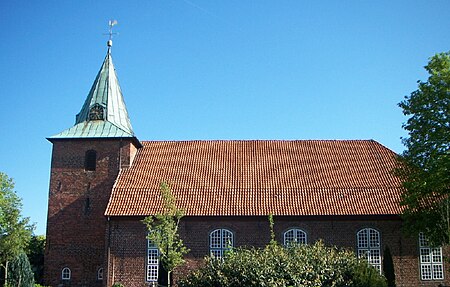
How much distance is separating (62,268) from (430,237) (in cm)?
2035

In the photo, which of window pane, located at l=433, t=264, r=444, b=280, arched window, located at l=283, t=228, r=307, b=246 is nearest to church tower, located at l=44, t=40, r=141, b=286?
arched window, located at l=283, t=228, r=307, b=246

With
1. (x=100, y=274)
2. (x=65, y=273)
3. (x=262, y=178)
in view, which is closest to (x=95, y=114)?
(x=65, y=273)

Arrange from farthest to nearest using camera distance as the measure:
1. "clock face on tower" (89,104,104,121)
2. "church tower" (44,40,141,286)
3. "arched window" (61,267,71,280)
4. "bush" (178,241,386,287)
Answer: "clock face on tower" (89,104,104,121) → "church tower" (44,40,141,286) → "arched window" (61,267,71,280) → "bush" (178,241,386,287)

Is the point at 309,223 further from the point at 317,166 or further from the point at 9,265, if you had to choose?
the point at 9,265

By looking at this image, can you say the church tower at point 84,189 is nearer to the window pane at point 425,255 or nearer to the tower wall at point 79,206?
the tower wall at point 79,206

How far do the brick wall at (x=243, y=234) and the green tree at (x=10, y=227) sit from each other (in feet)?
15.6

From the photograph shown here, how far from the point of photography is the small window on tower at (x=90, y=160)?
33312mm

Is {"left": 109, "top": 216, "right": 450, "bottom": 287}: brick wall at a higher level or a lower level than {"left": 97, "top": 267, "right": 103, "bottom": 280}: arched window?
higher

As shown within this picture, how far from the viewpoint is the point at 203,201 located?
30.9 m

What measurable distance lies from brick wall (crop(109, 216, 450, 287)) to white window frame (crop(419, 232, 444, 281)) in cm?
42

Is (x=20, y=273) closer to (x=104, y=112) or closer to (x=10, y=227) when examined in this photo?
(x=10, y=227)

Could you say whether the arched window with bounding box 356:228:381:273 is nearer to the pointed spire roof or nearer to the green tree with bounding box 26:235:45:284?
the pointed spire roof

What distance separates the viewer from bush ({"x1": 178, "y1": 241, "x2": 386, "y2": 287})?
22.1 meters

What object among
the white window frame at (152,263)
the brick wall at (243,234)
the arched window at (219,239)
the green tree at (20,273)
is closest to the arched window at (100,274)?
the brick wall at (243,234)
